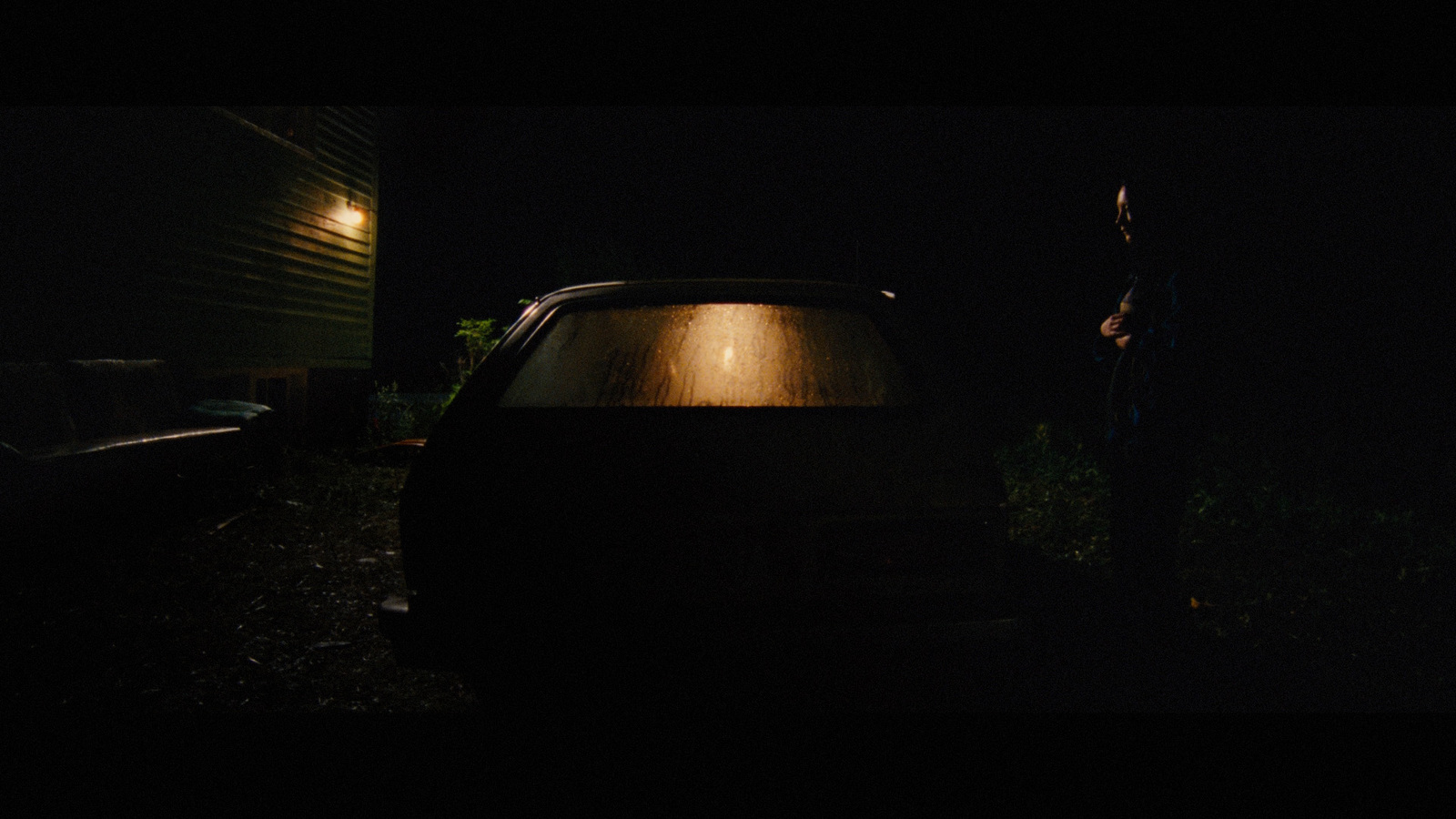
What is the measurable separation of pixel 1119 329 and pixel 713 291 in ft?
8.01

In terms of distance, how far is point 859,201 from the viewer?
1802 centimetres

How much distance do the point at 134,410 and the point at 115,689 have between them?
4984mm

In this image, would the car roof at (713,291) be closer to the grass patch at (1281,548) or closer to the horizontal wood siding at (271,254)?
the grass patch at (1281,548)

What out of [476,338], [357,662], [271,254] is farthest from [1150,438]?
[271,254]

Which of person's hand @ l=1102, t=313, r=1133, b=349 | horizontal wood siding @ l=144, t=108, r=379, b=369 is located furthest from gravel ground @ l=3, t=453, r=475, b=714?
person's hand @ l=1102, t=313, r=1133, b=349

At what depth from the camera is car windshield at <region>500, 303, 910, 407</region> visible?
7.97 ft

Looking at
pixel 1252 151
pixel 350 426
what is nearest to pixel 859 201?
pixel 350 426

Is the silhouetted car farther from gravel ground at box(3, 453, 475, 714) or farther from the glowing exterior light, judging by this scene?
the glowing exterior light

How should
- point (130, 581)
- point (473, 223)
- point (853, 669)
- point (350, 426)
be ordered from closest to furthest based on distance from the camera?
point (853, 669) → point (130, 581) → point (350, 426) → point (473, 223)

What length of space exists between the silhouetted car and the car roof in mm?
566

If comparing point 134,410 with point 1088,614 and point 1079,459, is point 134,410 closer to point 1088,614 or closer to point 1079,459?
point 1088,614

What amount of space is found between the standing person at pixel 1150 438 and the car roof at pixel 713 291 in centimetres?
157

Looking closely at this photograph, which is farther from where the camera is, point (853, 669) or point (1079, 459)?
point (1079, 459)

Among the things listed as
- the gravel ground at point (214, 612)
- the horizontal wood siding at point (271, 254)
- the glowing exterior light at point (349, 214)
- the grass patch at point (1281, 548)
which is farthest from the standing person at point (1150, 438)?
the glowing exterior light at point (349, 214)
